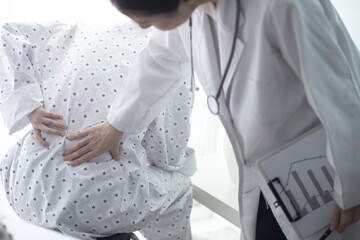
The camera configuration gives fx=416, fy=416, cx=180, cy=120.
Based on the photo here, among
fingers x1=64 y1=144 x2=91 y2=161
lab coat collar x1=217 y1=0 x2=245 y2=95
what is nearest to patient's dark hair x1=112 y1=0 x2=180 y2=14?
lab coat collar x1=217 y1=0 x2=245 y2=95

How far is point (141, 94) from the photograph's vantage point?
1.01 meters

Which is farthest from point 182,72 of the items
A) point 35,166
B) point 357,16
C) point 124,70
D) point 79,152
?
point 357,16

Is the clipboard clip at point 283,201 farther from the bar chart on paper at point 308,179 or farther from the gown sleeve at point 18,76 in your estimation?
the gown sleeve at point 18,76

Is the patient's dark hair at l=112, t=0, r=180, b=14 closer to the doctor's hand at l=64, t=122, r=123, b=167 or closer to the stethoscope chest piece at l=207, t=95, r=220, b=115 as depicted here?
the stethoscope chest piece at l=207, t=95, r=220, b=115

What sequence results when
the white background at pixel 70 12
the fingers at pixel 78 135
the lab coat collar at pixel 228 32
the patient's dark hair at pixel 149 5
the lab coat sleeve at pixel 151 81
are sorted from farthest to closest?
the white background at pixel 70 12
the fingers at pixel 78 135
the lab coat sleeve at pixel 151 81
the lab coat collar at pixel 228 32
the patient's dark hair at pixel 149 5

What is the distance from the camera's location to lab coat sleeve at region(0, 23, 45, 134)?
44.4 inches

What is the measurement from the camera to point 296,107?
2.58 feet

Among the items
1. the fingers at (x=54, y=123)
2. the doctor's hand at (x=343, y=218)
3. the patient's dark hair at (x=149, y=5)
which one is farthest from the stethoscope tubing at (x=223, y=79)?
the fingers at (x=54, y=123)

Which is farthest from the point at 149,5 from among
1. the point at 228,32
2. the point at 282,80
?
the point at 282,80

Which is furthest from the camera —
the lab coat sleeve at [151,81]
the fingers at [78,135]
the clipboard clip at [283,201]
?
the fingers at [78,135]

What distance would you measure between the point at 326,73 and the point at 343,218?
0.31 m

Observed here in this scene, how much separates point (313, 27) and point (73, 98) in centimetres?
66

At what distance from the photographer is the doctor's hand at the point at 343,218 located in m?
0.81

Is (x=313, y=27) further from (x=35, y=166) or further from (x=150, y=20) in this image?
(x=35, y=166)
